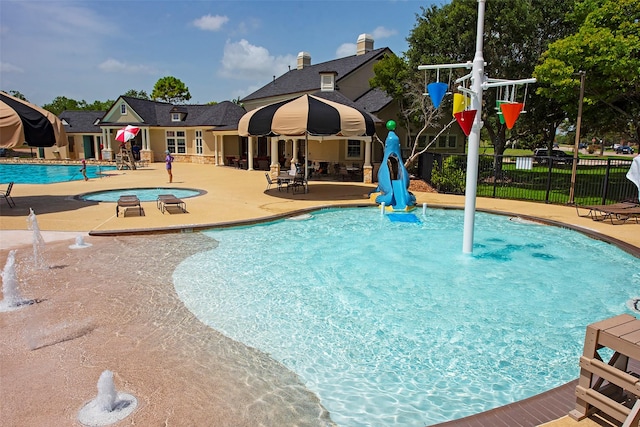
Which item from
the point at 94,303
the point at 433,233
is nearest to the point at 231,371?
the point at 94,303

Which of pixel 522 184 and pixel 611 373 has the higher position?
pixel 522 184

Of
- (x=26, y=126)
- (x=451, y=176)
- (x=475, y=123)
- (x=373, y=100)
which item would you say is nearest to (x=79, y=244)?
(x=26, y=126)

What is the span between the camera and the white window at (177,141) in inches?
1519

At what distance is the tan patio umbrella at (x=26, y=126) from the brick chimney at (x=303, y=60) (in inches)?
1090

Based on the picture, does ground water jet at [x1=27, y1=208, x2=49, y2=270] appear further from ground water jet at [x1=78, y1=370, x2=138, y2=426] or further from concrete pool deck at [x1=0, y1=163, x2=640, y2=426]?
ground water jet at [x1=78, y1=370, x2=138, y2=426]

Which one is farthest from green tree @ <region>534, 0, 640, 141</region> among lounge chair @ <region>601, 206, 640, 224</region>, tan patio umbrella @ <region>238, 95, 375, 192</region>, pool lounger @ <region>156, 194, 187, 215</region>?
pool lounger @ <region>156, 194, 187, 215</region>

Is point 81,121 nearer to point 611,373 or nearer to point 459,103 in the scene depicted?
point 459,103

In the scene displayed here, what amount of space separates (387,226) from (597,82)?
435 inches

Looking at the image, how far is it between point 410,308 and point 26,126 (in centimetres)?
1247

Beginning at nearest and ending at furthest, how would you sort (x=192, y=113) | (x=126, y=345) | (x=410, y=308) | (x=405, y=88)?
(x=126, y=345) → (x=410, y=308) → (x=405, y=88) → (x=192, y=113)

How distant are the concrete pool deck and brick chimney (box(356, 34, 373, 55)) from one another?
27058 mm

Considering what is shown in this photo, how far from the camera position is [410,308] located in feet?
23.0

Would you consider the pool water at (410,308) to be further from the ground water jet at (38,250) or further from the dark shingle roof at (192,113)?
the dark shingle roof at (192,113)

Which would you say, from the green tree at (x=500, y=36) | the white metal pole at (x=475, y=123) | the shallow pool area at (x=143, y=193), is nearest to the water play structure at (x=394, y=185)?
the white metal pole at (x=475, y=123)
